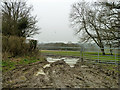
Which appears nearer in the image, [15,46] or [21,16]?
[15,46]

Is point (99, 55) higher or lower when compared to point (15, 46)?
lower

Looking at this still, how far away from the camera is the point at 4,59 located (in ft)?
13.3

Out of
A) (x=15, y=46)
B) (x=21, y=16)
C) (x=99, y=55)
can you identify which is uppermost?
(x=21, y=16)

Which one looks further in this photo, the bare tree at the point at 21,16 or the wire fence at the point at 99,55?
the bare tree at the point at 21,16

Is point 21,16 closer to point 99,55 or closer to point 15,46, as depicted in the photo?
point 15,46

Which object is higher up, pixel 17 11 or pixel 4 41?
pixel 17 11

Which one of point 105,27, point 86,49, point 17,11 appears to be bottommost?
point 86,49

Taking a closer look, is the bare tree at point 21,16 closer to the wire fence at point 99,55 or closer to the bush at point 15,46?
the bush at point 15,46

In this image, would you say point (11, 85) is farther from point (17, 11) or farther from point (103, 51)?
point (17, 11)

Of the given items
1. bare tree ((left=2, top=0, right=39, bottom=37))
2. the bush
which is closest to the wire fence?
the bush

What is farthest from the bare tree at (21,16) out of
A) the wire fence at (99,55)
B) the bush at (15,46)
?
the wire fence at (99,55)

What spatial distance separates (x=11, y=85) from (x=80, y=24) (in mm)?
9318

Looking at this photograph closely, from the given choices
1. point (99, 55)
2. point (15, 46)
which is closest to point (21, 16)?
point (15, 46)

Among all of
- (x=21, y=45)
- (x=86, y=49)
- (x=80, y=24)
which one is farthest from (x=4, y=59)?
(x=80, y=24)
